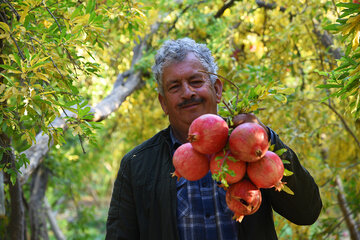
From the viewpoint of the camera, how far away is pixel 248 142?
4.05ft

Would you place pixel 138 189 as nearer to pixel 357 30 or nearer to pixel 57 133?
pixel 57 133

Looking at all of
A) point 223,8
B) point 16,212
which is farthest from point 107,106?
point 223,8

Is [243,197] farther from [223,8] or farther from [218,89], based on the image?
[223,8]

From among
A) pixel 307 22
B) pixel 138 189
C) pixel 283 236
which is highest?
pixel 307 22

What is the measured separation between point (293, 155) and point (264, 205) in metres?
0.34

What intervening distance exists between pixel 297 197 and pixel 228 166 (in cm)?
61

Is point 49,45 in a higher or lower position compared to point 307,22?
higher

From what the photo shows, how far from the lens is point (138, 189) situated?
205cm

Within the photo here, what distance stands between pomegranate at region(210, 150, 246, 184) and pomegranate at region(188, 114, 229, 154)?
3 cm

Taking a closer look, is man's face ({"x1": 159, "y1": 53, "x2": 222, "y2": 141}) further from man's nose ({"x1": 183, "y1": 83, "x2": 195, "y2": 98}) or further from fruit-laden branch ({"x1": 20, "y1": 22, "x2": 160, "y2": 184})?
fruit-laden branch ({"x1": 20, "y1": 22, "x2": 160, "y2": 184})

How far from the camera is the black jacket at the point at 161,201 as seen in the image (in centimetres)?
175

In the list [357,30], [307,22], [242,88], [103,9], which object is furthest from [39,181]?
[357,30]

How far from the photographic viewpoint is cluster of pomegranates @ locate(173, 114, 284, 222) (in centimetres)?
125

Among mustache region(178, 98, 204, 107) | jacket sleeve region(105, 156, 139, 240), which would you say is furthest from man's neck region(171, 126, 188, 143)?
jacket sleeve region(105, 156, 139, 240)
